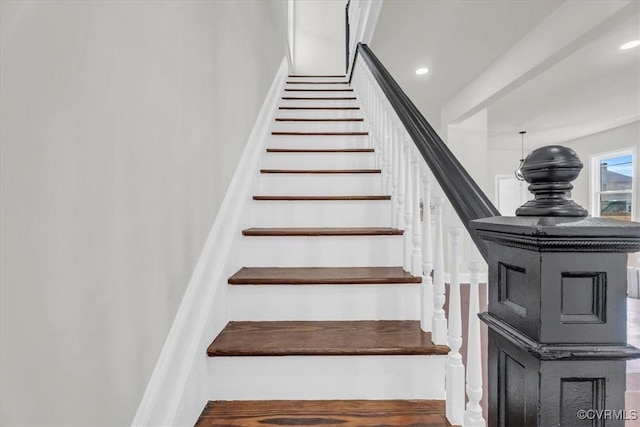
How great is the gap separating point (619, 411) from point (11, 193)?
0.88 metres

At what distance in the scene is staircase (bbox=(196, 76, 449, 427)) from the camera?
1101 mm

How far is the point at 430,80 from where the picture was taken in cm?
422

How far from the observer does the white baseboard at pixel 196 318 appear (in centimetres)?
86

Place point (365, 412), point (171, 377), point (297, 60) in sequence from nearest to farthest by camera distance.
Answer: point (171, 377), point (365, 412), point (297, 60)

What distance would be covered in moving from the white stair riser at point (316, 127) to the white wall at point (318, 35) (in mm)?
3395

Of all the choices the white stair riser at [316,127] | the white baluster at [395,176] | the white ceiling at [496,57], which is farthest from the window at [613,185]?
the white baluster at [395,176]

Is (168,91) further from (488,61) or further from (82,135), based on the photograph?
(488,61)

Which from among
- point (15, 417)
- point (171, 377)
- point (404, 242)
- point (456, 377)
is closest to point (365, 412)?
point (456, 377)

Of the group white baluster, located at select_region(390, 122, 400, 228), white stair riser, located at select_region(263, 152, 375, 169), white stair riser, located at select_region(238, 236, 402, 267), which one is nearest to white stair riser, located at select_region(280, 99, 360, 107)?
white stair riser, located at select_region(263, 152, 375, 169)

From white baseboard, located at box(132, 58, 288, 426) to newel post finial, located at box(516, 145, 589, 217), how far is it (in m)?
0.89

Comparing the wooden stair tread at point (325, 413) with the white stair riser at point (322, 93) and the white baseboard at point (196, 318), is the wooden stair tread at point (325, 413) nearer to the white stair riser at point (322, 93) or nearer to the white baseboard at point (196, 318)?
the white baseboard at point (196, 318)

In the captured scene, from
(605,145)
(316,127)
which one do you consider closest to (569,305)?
(316,127)

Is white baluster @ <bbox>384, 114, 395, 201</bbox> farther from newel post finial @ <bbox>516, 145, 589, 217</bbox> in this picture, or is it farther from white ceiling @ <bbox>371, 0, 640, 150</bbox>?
white ceiling @ <bbox>371, 0, 640, 150</bbox>

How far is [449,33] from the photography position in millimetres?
3057
